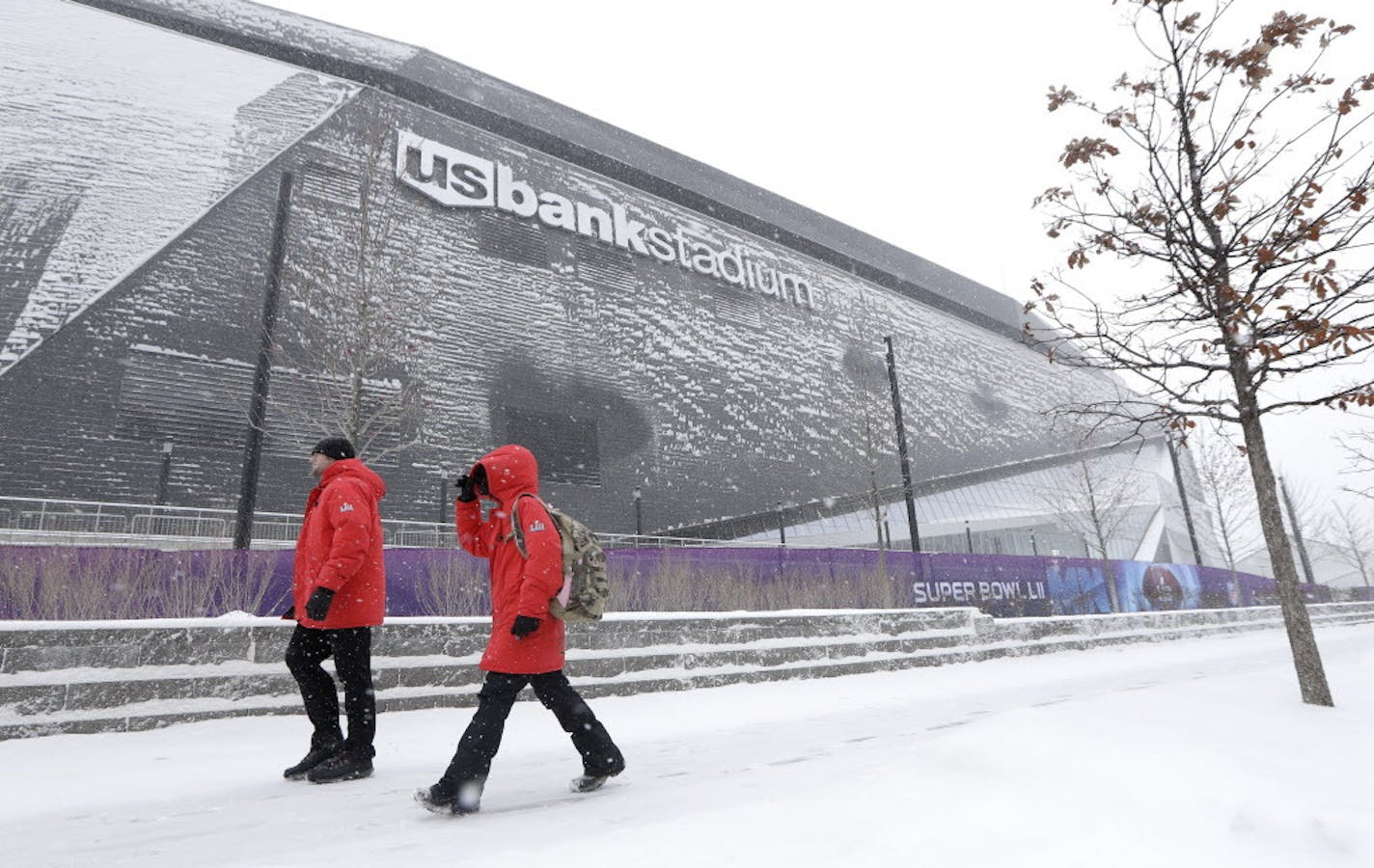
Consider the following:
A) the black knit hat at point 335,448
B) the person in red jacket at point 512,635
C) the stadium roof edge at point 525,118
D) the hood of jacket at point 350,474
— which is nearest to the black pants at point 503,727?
the person in red jacket at point 512,635

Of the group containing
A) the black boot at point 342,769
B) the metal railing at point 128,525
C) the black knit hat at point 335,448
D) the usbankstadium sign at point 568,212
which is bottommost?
the black boot at point 342,769

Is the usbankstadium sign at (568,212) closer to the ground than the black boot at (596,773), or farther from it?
farther from it

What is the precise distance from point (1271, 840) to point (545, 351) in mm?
21455

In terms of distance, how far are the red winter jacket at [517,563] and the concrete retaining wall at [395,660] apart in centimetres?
306

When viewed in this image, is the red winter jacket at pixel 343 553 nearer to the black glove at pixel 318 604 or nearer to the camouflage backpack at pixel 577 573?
the black glove at pixel 318 604

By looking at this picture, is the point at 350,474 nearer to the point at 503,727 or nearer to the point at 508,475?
the point at 508,475

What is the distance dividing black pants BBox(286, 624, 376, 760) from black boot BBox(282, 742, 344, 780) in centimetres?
2

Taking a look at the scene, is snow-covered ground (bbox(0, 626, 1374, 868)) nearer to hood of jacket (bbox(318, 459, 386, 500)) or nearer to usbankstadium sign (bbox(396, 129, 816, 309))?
hood of jacket (bbox(318, 459, 386, 500))

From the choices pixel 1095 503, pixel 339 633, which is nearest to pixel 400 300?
pixel 339 633

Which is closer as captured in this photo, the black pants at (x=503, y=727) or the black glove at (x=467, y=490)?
the black pants at (x=503, y=727)

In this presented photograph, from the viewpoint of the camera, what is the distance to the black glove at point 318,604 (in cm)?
331

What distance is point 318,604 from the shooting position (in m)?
3.35

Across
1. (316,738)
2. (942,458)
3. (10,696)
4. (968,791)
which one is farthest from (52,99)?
(942,458)

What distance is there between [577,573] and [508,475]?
55 cm
